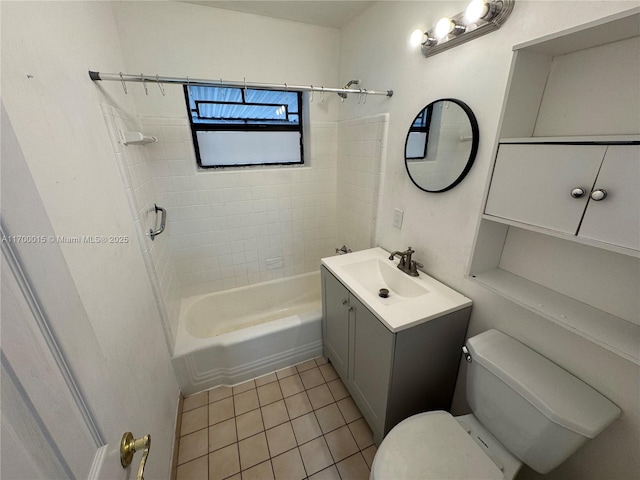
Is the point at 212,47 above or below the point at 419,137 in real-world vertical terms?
above

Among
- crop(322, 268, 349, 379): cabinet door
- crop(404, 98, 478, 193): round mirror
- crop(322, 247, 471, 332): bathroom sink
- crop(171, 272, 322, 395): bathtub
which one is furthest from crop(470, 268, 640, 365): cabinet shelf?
crop(171, 272, 322, 395): bathtub

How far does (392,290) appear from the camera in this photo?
1604mm

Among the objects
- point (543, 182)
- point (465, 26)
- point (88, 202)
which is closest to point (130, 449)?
point (88, 202)

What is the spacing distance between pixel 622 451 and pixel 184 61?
281 centimetres

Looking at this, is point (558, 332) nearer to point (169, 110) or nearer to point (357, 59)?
point (357, 59)

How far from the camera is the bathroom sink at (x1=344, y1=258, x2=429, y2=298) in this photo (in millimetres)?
1513

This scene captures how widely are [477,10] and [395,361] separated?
4.72 ft

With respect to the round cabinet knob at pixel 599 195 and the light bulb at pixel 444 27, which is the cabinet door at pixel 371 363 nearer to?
the round cabinet knob at pixel 599 195

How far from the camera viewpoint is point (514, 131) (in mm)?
894

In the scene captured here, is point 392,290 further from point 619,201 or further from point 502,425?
point 619,201

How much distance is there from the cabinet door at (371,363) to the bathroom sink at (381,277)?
10.0 inches

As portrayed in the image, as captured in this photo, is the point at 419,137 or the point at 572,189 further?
the point at 419,137

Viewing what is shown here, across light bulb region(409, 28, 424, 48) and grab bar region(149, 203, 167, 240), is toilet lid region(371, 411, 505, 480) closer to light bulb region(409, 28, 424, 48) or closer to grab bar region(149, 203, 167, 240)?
grab bar region(149, 203, 167, 240)

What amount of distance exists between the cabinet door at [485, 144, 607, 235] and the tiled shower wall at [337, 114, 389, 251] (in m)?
0.92
